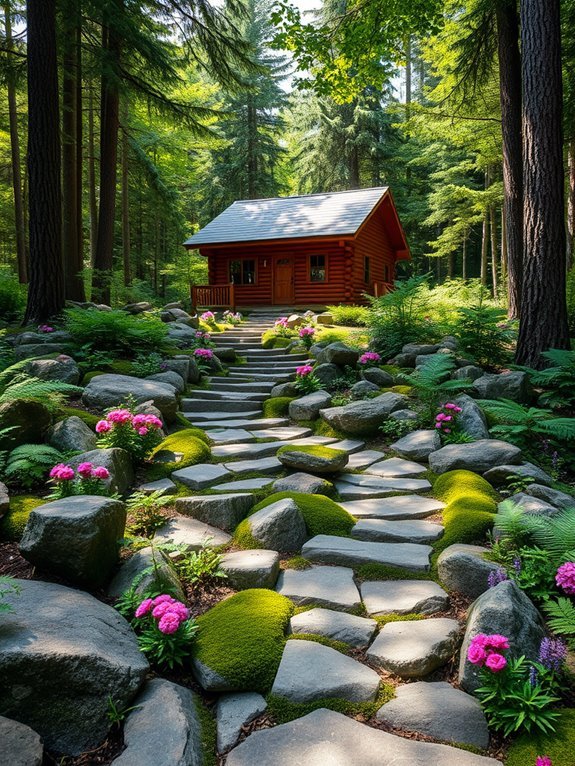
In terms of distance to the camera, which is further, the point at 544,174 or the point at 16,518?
the point at 544,174

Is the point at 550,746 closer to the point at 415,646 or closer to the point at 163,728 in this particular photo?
the point at 415,646

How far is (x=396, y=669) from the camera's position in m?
2.46


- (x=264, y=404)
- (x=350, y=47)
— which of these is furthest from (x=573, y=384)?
(x=350, y=47)

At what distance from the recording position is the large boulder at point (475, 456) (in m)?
4.55

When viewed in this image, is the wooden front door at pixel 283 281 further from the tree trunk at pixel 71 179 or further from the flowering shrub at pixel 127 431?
the flowering shrub at pixel 127 431

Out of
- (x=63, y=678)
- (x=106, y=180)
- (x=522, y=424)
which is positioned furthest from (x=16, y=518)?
(x=106, y=180)

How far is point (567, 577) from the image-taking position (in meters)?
2.60

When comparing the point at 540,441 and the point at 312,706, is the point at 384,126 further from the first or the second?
the point at 312,706

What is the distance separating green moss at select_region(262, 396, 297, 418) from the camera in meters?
7.19

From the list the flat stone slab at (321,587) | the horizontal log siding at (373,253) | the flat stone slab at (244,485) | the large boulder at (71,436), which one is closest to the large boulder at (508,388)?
the flat stone slab at (244,485)

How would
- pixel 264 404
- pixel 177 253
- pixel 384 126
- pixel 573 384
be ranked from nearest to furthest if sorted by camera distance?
1. pixel 573 384
2. pixel 264 404
3. pixel 384 126
4. pixel 177 253

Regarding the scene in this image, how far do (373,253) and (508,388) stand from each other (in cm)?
1591

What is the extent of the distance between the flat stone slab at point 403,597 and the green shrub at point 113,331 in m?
5.88

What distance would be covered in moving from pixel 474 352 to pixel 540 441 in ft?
8.32
